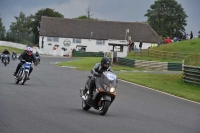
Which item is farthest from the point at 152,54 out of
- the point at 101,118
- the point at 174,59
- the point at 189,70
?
the point at 101,118

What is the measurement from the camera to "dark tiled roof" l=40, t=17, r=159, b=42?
352 ft

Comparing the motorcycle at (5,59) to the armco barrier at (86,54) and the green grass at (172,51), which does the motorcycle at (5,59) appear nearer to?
the green grass at (172,51)

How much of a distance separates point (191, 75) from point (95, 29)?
77939mm

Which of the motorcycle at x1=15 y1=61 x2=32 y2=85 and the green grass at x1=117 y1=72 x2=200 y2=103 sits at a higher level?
the motorcycle at x1=15 y1=61 x2=32 y2=85

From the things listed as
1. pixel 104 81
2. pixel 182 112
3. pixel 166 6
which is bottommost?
pixel 182 112

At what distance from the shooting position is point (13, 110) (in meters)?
12.6

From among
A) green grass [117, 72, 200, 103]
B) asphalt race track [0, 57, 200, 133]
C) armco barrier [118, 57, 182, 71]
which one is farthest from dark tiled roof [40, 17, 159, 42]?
asphalt race track [0, 57, 200, 133]

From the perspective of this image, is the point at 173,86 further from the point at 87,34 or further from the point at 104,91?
the point at 87,34

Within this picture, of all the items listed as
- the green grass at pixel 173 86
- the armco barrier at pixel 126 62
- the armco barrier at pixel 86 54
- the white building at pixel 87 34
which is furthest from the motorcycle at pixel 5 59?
the white building at pixel 87 34

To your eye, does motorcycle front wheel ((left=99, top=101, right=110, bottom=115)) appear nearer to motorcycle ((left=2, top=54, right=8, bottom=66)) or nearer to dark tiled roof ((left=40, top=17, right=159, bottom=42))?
motorcycle ((left=2, top=54, right=8, bottom=66))

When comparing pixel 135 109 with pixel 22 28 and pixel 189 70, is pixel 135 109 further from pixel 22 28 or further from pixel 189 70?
pixel 22 28

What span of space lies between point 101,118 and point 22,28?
136 m

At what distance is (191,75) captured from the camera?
3209 centimetres

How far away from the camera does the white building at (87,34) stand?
10694 centimetres
